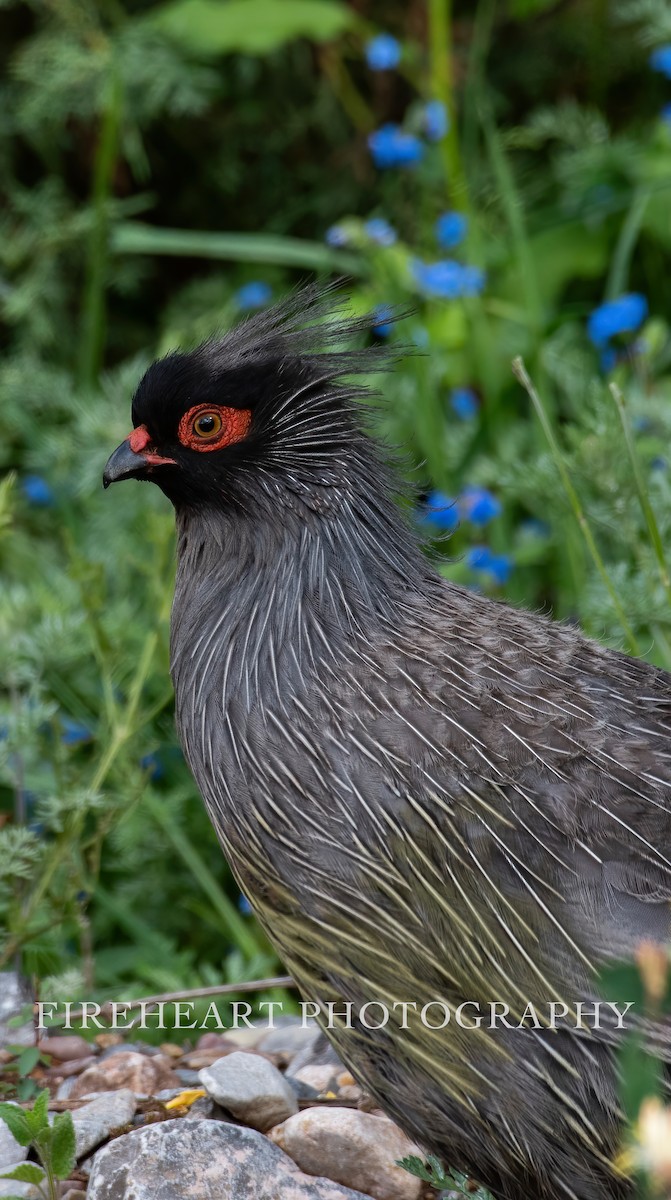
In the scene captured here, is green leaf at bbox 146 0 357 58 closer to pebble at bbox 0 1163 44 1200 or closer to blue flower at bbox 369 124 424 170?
blue flower at bbox 369 124 424 170

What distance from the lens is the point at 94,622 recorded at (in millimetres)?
3193

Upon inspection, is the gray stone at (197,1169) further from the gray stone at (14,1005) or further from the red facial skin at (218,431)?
the red facial skin at (218,431)

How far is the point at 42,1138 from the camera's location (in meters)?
2.10

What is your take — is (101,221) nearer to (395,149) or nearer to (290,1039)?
(395,149)

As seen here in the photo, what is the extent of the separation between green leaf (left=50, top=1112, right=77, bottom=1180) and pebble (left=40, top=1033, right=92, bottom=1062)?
0.76m

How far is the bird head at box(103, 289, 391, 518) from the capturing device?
2.67 m

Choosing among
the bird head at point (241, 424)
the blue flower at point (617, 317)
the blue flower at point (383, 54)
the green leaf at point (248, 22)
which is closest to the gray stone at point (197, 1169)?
the bird head at point (241, 424)

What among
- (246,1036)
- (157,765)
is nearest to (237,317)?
(157,765)

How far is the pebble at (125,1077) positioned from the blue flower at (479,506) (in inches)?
75.9

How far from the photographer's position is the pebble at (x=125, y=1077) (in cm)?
268

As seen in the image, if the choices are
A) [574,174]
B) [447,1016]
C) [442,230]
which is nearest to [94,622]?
[447,1016]

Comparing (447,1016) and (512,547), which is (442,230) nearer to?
(512,547)

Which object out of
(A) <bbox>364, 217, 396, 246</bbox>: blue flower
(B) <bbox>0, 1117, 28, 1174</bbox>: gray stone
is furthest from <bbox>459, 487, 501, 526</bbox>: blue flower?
(B) <bbox>0, 1117, 28, 1174</bbox>: gray stone

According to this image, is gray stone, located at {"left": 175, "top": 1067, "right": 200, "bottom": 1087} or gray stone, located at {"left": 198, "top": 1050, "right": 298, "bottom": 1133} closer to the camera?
gray stone, located at {"left": 198, "top": 1050, "right": 298, "bottom": 1133}
